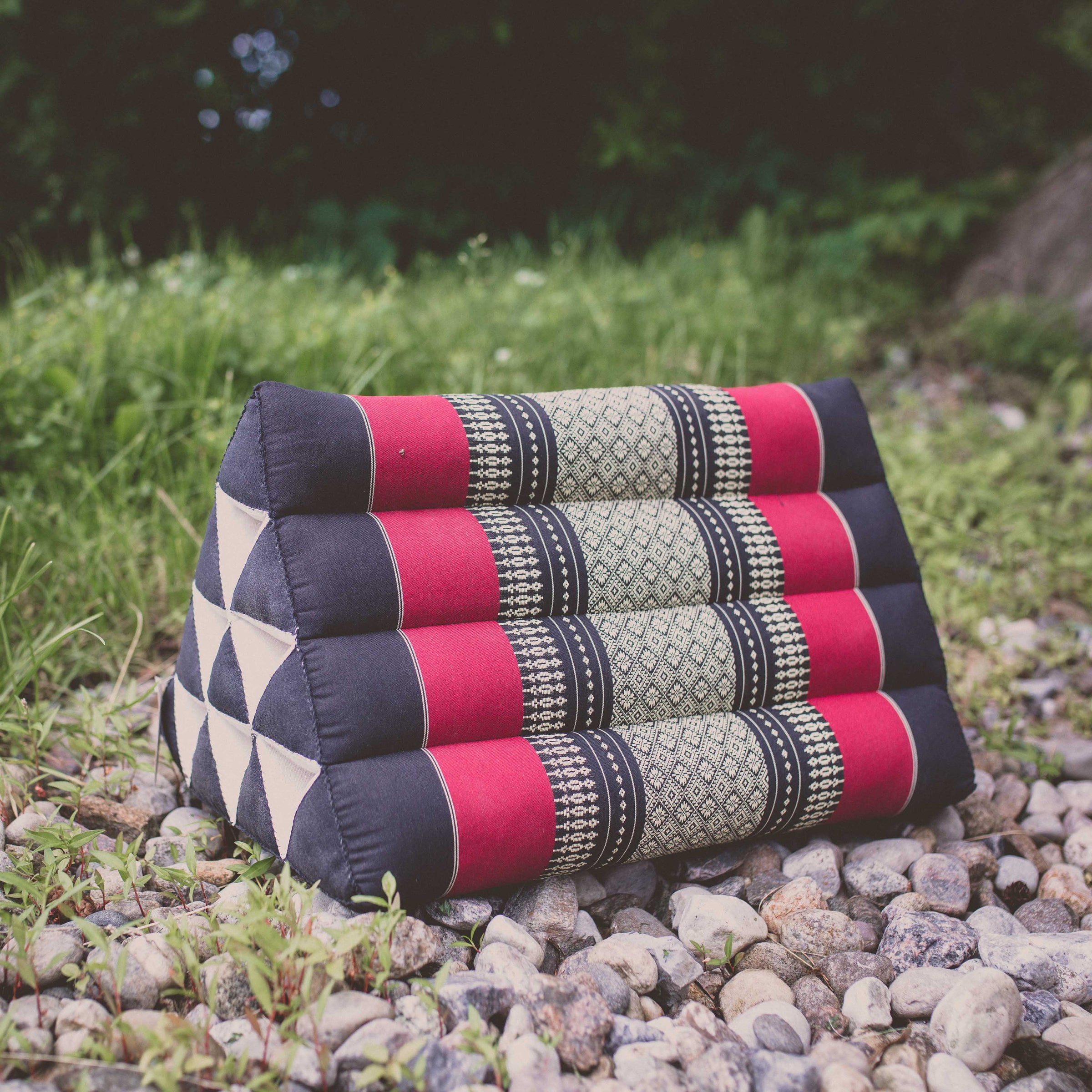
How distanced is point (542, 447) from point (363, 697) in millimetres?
474

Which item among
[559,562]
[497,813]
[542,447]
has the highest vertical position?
[542,447]

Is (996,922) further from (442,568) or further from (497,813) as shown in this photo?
(442,568)

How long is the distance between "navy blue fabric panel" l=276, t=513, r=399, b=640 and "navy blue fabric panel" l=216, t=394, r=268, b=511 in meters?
0.06

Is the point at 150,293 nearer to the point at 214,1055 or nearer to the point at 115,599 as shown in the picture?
the point at 115,599

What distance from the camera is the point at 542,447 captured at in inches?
56.2

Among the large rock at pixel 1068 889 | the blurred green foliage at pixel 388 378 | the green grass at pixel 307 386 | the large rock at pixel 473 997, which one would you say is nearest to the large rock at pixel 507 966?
the large rock at pixel 473 997

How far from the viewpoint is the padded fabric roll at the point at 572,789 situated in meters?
1.18

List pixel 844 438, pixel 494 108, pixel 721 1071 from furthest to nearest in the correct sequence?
pixel 494 108, pixel 844 438, pixel 721 1071

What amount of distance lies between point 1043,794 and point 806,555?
65 centimetres

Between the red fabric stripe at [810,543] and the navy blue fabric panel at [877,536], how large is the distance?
24mm

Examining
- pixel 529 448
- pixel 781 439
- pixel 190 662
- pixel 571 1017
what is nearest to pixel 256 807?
pixel 190 662

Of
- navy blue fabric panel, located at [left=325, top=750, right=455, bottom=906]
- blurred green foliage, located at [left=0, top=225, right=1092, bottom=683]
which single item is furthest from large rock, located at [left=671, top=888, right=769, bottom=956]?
blurred green foliage, located at [left=0, top=225, right=1092, bottom=683]

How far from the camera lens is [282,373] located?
8.34ft

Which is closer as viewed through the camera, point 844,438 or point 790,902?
point 790,902
